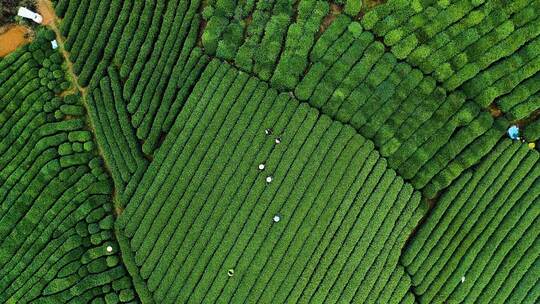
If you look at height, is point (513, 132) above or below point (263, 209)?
above

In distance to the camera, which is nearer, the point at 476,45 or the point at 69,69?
the point at 476,45

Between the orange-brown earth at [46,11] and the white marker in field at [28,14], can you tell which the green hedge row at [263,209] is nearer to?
the orange-brown earth at [46,11]

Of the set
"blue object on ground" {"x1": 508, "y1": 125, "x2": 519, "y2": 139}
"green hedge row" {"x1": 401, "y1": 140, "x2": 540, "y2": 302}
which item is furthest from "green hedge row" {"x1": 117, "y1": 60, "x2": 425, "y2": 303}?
"blue object on ground" {"x1": 508, "y1": 125, "x2": 519, "y2": 139}

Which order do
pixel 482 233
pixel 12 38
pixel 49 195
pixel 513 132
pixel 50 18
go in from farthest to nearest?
pixel 12 38 → pixel 50 18 → pixel 49 195 → pixel 513 132 → pixel 482 233

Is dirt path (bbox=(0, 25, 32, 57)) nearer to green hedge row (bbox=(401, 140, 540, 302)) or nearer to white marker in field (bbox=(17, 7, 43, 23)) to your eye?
white marker in field (bbox=(17, 7, 43, 23))

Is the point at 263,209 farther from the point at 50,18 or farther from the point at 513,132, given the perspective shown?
the point at 50,18

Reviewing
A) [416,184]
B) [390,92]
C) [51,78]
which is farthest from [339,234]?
[51,78]

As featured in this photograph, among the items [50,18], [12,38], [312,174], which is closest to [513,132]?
[312,174]
